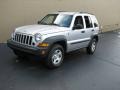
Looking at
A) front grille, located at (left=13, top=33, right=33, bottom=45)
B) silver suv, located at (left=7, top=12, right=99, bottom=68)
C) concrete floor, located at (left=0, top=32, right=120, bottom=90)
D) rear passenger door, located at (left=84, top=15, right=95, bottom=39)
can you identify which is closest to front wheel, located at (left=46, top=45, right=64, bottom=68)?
silver suv, located at (left=7, top=12, right=99, bottom=68)

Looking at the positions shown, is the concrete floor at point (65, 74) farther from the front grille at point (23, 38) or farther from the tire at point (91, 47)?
the front grille at point (23, 38)

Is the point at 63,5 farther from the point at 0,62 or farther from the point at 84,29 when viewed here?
the point at 0,62

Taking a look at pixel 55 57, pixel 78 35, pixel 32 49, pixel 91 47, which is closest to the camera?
pixel 32 49

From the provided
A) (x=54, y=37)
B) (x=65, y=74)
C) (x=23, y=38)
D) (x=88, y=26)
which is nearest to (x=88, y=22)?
(x=88, y=26)

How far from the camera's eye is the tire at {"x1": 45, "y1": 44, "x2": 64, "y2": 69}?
6.09m

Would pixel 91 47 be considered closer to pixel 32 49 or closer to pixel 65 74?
pixel 65 74

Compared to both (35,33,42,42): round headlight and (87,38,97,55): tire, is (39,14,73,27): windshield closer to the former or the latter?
(35,33,42,42): round headlight

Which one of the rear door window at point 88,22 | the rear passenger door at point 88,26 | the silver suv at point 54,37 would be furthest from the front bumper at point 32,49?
the rear door window at point 88,22

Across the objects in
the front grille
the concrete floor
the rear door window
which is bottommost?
the concrete floor

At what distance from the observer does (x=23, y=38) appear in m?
6.14

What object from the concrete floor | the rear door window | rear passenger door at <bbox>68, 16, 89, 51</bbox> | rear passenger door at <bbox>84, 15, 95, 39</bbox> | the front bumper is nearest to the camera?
the concrete floor

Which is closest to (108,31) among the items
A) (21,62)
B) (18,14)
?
(18,14)

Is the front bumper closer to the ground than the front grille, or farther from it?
closer to the ground

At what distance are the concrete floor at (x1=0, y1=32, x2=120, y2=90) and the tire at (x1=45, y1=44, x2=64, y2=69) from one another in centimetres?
19
